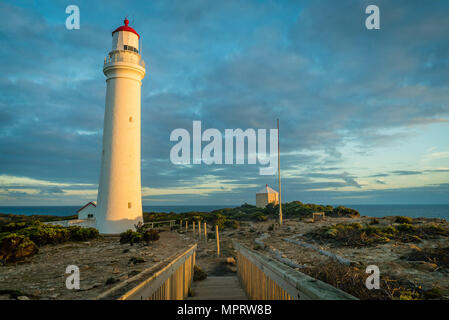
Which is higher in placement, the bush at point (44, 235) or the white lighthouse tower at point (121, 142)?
the white lighthouse tower at point (121, 142)

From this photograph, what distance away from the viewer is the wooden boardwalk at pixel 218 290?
6395 millimetres

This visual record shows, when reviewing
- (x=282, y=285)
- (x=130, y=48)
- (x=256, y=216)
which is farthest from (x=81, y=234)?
(x=256, y=216)

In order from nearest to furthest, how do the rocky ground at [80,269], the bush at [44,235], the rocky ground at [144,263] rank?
1. the rocky ground at [80,269]
2. the rocky ground at [144,263]
3. the bush at [44,235]

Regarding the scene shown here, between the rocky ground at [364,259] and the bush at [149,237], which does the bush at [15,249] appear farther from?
the rocky ground at [364,259]

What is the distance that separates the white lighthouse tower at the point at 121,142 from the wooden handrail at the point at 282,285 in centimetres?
1528

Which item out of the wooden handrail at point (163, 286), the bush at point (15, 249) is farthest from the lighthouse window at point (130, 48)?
the wooden handrail at point (163, 286)

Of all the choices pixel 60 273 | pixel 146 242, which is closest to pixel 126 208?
pixel 146 242

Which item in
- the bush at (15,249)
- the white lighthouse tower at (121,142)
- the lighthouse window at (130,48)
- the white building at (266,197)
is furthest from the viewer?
the white building at (266,197)

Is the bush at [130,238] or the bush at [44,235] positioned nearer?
the bush at [44,235]

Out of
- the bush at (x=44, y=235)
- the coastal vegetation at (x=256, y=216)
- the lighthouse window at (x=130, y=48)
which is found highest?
the lighthouse window at (x=130, y=48)

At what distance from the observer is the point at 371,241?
1353cm

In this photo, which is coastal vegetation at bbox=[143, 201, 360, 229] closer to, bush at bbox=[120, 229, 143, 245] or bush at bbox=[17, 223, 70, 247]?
bush at bbox=[120, 229, 143, 245]

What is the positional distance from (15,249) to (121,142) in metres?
9.80
